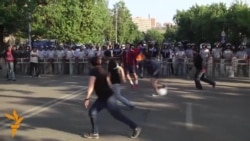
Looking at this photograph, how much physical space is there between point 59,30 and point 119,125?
43149 millimetres

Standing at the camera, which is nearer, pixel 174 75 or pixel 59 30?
pixel 174 75

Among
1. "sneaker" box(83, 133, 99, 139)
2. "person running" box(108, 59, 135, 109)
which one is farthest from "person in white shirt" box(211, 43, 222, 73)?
"sneaker" box(83, 133, 99, 139)

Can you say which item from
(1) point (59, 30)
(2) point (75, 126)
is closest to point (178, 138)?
(2) point (75, 126)

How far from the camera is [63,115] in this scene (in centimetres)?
1167

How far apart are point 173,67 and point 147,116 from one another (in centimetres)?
1654

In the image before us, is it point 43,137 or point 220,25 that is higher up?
point 220,25

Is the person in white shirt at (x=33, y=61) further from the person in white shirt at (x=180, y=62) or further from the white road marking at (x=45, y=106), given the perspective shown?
the white road marking at (x=45, y=106)

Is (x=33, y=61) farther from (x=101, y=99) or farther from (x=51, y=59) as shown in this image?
(x=101, y=99)

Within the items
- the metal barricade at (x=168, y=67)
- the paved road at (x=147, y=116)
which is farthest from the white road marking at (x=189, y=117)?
the metal barricade at (x=168, y=67)

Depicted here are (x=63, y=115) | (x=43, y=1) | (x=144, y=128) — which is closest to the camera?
(x=144, y=128)

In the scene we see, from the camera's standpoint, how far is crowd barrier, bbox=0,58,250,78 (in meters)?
26.4

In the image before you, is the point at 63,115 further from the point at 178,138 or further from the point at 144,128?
the point at 178,138

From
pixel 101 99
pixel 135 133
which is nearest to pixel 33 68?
pixel 101 99

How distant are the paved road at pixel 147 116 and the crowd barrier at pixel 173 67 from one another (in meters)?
8.48
